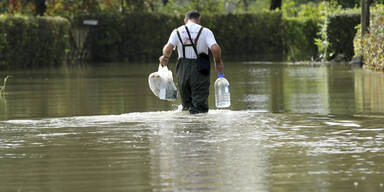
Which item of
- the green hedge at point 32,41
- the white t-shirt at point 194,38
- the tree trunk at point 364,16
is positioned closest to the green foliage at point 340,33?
→ the tree trunk at point 364,16

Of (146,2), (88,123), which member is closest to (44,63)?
(146,2)

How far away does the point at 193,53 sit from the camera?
46.9 feet

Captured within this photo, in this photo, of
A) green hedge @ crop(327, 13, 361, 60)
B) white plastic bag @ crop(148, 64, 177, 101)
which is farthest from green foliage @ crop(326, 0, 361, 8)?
white plastic bag @ crop(148, 64, 177, 101)

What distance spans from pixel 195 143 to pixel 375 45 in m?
16.9

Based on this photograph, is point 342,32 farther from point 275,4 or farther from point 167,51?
point 167,51

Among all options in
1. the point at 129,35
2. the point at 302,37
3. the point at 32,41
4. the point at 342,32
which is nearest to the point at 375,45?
the point at 342,32

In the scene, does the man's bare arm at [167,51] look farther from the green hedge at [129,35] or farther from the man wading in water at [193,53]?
the green hedge at [129,35]

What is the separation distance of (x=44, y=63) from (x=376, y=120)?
→ 27.0 metres

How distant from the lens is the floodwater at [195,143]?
8.26m

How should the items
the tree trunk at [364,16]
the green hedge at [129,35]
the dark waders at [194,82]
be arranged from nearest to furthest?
the dark waders at [194,82] → the tree trunk at [364,16] → the green hedge at [129,35]

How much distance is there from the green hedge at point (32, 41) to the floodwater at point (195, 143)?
15.6 metres

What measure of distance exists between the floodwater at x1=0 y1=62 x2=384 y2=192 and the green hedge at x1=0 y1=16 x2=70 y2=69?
15576mm

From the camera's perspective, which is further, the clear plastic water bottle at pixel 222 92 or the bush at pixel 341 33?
the bush at pixel 341 33

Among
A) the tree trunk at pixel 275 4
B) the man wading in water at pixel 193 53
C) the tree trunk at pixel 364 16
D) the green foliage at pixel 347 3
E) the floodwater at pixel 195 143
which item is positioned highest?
the tree trunk at pixel 275 4
